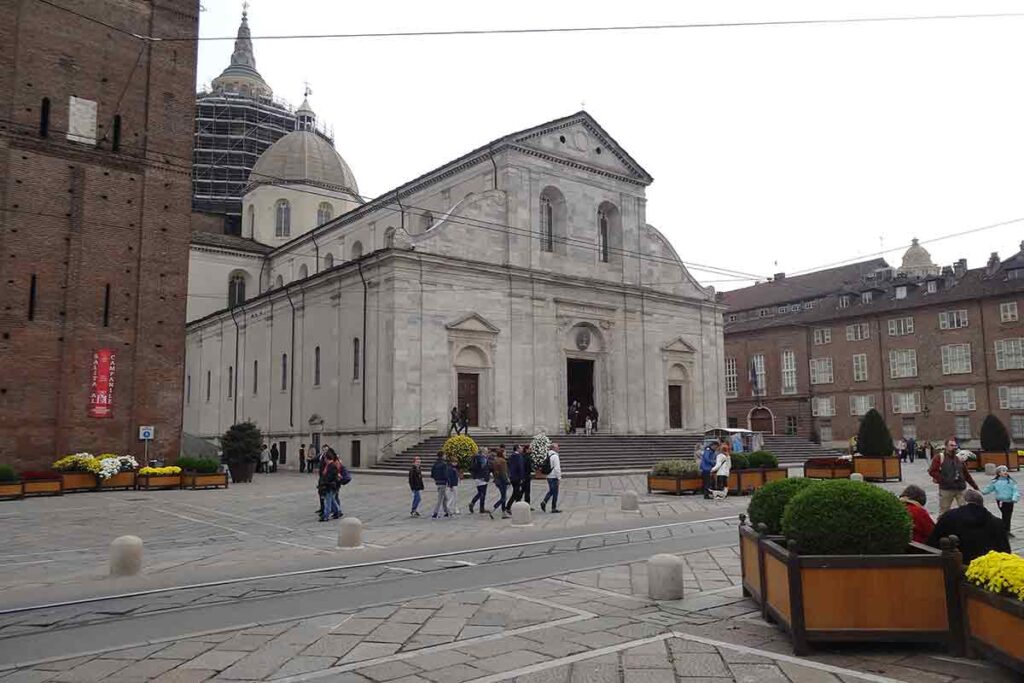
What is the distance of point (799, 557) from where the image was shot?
6668 millimetres

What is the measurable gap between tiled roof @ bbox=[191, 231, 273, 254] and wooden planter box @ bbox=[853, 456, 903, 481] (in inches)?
1550

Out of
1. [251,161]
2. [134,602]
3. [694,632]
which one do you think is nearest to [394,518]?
[134,602]

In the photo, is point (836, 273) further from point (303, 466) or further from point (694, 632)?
point (694, 632)

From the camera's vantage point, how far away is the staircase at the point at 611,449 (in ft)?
105

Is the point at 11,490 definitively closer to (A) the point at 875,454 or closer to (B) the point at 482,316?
(B) the point at 482,316

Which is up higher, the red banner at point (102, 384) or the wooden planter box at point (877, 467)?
the red banner at point (102, 384)

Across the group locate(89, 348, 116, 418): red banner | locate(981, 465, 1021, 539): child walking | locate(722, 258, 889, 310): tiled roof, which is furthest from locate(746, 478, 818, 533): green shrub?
locate(722, 258, 889, 310): tiled roof

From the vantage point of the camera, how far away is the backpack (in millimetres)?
14297

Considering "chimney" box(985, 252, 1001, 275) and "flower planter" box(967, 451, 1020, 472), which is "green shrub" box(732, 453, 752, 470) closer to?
"flower planter" box(967, 451, 1020, 472)

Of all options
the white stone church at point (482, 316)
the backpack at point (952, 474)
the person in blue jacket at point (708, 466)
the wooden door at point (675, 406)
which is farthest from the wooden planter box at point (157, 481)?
the wooden door at point (675, 406)

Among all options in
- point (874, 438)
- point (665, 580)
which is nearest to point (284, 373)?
point (874, 438)

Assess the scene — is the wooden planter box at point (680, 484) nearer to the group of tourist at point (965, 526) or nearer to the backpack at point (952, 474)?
the backpack at point (952, 474)

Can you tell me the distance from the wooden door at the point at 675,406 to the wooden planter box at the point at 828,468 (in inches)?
745

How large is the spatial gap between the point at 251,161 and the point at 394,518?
166 feet
